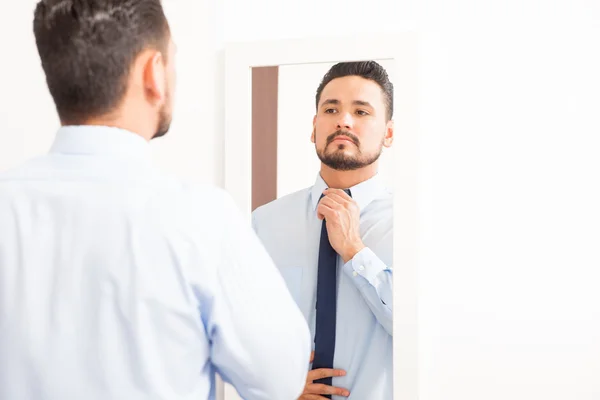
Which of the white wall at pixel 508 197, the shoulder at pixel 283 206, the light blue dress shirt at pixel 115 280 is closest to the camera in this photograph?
the light blue dress shirt at pixel 115 280

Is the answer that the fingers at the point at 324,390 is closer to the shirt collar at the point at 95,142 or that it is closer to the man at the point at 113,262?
the man at the point at 113,262

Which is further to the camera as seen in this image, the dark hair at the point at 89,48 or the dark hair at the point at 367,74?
the dark hair at the point at 367,74

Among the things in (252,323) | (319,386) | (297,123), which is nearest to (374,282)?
(319,386)

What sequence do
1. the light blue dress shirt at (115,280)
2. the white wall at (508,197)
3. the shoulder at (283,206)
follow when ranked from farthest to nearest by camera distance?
the shoulder at (283,206)
the white wall at (508,197)
the light blue dress shirt at (115,280)

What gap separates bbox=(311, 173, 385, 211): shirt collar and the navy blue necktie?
22 millimetres

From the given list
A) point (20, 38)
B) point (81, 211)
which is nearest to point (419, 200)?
point (81, 211)

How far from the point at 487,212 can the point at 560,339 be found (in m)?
0.31

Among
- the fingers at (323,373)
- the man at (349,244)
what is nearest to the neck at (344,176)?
the man at (349,244)

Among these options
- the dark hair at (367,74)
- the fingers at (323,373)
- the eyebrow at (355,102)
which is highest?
the dark hair at (367,74)

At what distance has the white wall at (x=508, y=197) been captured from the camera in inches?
58.0

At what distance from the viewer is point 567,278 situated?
4.86ft

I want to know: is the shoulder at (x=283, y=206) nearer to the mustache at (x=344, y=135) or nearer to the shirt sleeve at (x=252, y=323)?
the mustache at (x=344, y=135)

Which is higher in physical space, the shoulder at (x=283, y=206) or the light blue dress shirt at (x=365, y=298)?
the shoulder at (x=283, y=206)

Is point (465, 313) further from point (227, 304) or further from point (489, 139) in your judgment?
point (227, 304)
